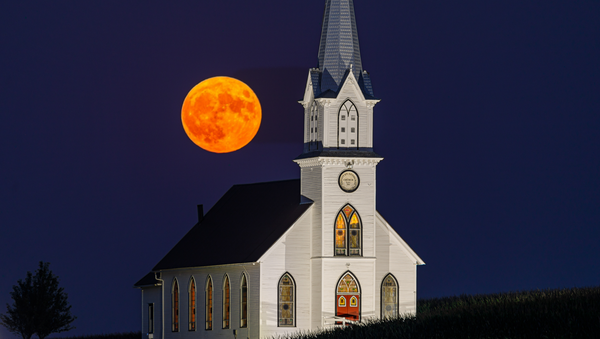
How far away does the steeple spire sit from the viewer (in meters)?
64.9

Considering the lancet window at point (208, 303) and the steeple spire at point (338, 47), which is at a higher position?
the steeple spire at point (338, 47)

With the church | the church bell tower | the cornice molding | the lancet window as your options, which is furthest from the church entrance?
the lancet window

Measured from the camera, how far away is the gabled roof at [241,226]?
66.3 meters

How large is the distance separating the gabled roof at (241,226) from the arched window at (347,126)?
166 inches

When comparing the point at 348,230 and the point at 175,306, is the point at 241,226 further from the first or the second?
the point at 348,230

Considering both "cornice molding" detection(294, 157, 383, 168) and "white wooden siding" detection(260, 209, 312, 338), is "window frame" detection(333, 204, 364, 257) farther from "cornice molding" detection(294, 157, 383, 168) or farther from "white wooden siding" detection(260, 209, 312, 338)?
"cornice molding" detection(294, 157, 383, 168)

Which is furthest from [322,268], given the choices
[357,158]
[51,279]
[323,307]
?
[51,279]

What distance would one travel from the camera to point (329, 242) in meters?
63.5

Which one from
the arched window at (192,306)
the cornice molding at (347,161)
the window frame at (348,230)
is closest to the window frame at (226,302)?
the arched window at (192,306)

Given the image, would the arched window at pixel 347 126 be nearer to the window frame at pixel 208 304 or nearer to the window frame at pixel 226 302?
the window frame at pixel 226 302

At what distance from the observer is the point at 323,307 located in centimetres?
6294

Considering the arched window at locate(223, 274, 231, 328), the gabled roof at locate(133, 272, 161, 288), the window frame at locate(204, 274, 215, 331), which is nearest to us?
the arched window at locate(223, 274, 231, 328)

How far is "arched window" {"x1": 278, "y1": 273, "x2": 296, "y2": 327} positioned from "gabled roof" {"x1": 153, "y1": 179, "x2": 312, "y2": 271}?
2.12 metres

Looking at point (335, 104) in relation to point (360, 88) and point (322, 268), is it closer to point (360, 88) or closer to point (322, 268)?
point (360, 88)
